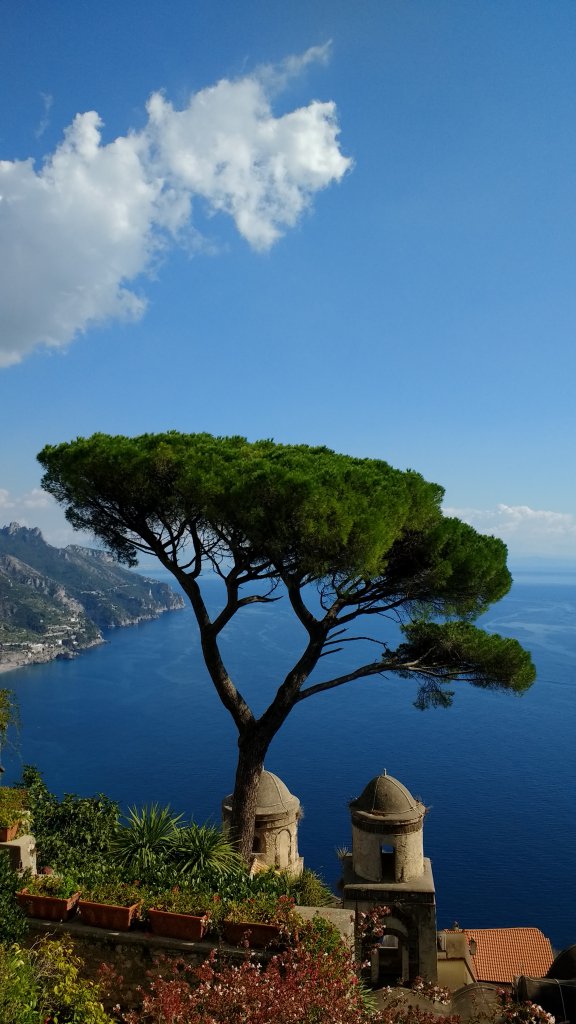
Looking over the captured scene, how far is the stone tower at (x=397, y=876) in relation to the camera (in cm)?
1201

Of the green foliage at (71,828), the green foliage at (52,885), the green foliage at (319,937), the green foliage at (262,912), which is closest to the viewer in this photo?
the green foliage at (319,937)

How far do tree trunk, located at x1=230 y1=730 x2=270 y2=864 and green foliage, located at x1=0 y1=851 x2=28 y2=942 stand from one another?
4.95 m

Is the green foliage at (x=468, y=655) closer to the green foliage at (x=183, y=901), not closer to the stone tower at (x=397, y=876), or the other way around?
the stone tower at (x=397, y=876)

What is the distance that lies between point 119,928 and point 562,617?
157 meters

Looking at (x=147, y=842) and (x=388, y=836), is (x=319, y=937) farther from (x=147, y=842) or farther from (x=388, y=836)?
(x=388, y=836)

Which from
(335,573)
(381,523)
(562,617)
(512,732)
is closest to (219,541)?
(335,573)

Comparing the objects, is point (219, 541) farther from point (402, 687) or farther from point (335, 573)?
point (402, 687)

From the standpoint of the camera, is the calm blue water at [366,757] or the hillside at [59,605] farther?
the hillside at [59,605]

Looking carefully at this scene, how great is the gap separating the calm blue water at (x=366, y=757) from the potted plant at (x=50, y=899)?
110ft

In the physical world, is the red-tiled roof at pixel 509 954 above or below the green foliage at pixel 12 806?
below

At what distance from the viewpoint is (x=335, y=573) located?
11.7 metres

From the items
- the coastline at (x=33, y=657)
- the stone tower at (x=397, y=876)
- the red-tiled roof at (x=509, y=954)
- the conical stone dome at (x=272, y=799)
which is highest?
the coastline at (x=33, y=657)

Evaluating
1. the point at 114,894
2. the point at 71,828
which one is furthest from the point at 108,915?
the point at 71,828

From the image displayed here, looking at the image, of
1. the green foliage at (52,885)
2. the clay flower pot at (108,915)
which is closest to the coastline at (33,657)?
the green foliage at (52,885)
